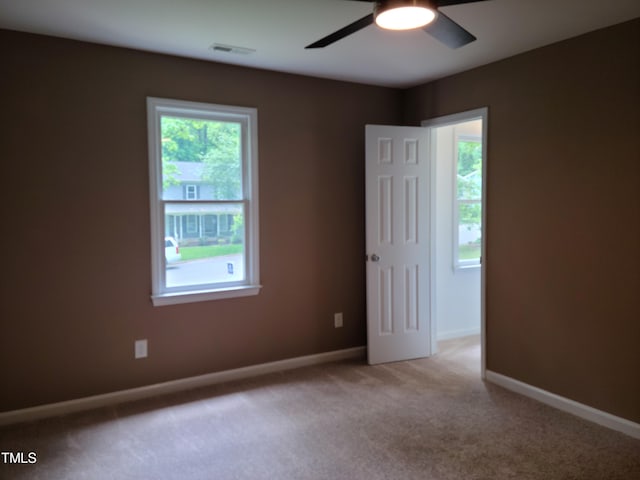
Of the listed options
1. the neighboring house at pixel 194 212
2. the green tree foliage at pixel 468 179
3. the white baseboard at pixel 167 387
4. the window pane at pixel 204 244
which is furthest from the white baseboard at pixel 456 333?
the neighboring house at pixel 194 212

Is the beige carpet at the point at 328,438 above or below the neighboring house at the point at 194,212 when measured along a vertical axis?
below

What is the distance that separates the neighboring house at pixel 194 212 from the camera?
3.63 m

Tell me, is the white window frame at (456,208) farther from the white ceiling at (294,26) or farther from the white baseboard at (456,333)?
the white ceiling at (294,26)

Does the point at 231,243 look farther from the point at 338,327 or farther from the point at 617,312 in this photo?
the point at 617,312

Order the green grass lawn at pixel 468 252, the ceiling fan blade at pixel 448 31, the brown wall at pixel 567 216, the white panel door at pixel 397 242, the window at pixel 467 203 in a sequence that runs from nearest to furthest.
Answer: the ceiling fan blade at pixel 448 31
the brown wall at pixel 567 216
the white panel door at pixel 397 242
the window at pixel 467 203
the green grass lawn at pixel 468 252

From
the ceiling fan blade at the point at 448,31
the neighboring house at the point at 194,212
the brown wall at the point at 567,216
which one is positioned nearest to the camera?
the ceiling fan blade at the point at 448,31

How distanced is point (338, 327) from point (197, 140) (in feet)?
6.57

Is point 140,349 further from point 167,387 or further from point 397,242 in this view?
point 397,242

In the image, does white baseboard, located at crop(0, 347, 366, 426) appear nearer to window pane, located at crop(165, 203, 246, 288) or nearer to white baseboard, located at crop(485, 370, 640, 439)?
window pane, located at crop(165, 203, 246, 288)

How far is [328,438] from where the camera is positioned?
291 cm

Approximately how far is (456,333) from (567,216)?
2.16m

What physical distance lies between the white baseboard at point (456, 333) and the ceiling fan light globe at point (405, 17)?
3.47 m

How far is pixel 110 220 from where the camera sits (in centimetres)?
337

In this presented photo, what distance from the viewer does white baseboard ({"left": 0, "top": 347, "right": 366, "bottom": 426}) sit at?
3.18m
